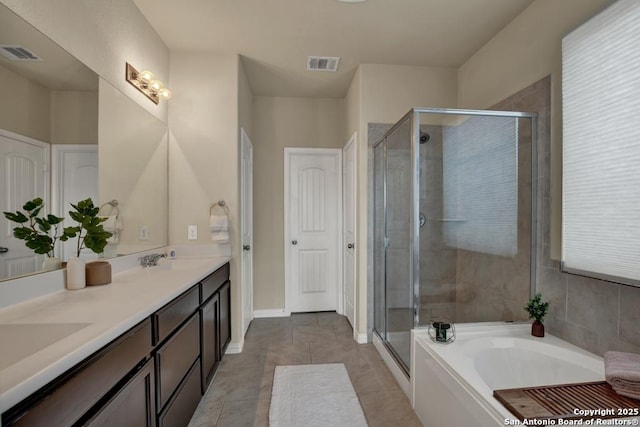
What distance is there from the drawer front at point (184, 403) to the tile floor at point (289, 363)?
160 millimetres

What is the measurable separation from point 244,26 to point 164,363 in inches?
91.1

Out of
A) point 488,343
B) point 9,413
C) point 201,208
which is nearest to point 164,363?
point 9,413

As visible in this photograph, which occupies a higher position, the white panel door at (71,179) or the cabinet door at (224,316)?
the white panel door at (71,179)

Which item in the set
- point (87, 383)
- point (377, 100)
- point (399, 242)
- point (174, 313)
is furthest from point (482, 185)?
point (87, 383)

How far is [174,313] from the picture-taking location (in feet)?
4.84

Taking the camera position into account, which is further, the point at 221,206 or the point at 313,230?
the point at 313,230

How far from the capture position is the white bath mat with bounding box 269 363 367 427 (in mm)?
1793

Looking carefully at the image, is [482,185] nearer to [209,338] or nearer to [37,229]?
[209,338]

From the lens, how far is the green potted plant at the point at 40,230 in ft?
3.96

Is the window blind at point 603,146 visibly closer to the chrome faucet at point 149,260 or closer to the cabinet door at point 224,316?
the cabinet door at point 224,316

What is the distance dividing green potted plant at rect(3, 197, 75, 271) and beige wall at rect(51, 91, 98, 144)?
329 millimetres

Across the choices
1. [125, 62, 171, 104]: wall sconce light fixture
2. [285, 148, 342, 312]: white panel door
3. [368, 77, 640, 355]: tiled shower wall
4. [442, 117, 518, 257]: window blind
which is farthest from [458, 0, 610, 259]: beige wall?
[125, 62, 171, 104]: wall sconce light fixture

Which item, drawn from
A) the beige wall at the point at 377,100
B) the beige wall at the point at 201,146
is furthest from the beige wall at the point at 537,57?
the beige wall at the point at 201,146

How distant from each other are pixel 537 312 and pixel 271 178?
281cm
